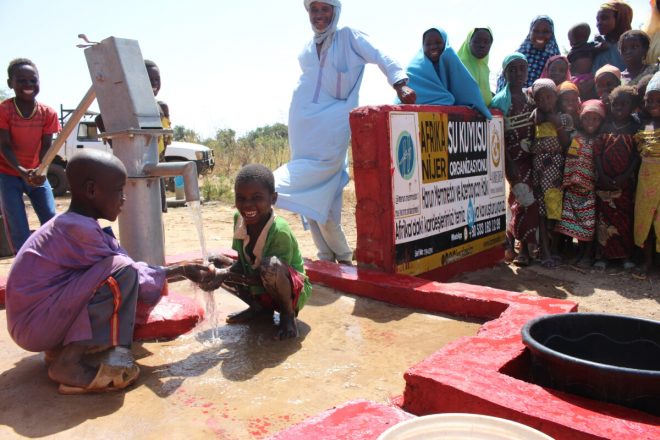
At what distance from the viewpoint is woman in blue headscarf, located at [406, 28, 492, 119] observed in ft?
13.9

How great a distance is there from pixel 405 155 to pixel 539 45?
9.09ft

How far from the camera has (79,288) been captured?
2.05 m

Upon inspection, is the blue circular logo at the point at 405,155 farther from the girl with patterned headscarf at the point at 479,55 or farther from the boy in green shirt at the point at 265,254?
the girl with patterned headscarf at the point at 479,55

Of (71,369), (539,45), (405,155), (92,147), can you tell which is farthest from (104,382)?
(92,147)

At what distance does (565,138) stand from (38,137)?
4.22 metres

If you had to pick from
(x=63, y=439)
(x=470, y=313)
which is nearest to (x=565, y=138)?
(x=470, y=313)

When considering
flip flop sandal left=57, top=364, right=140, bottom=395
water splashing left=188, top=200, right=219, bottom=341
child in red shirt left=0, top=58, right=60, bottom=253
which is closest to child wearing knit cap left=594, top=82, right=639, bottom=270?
water splashing left=188, top=200, right=219, bottom=341

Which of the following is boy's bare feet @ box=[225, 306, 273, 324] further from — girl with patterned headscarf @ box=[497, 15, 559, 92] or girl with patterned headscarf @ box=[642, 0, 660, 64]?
girl with patterned headscarf @ box=[642, 0, 660, 64]

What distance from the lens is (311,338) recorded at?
2682 millimetres

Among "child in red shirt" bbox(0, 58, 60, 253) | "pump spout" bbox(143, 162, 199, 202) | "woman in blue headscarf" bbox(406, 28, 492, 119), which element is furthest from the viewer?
"woman in blue headscarf" bbox(406, 28, 492, 119)

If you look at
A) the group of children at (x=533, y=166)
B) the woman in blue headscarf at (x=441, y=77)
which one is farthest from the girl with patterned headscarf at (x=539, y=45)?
the woman in blue headscarf at (x=441, y=77)

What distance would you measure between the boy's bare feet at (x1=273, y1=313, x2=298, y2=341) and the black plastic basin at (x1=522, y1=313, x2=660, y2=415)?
1141mm

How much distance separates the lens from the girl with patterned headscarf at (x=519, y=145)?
15.3 ft

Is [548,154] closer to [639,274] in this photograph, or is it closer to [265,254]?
[639,274]
